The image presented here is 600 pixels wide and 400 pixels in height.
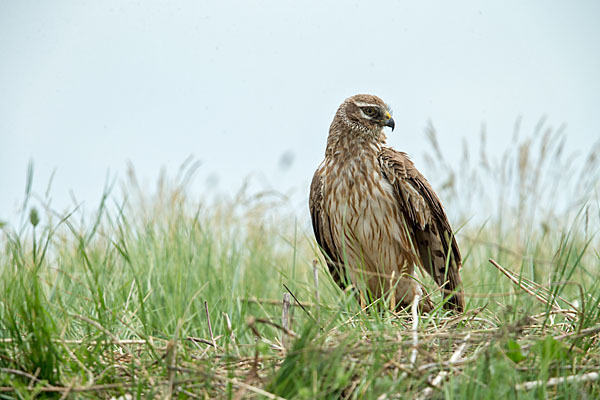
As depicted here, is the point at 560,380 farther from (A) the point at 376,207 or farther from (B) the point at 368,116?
(B) the point at 368,116

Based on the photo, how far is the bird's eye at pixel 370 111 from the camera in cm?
409

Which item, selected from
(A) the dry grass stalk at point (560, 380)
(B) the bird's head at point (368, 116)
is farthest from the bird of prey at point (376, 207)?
(A) the dry grass stalk at point (560, 380)

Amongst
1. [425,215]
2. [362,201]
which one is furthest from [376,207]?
[425,215]

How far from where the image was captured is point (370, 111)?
4.09m

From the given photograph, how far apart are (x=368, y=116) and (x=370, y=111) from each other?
0.13 ft

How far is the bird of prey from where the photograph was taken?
381 cm

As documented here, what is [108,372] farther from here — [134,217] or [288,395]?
[134,217]

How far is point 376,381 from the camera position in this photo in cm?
193

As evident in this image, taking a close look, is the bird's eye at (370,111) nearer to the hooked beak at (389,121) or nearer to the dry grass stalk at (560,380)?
the hooked beak at (389,121)

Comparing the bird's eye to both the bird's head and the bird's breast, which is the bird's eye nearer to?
the bird's head

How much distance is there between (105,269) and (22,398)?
5.37 feet

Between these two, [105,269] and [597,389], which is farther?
[105,269]

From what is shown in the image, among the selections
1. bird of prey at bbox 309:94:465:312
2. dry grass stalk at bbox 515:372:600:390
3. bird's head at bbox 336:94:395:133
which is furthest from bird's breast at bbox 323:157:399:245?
dry grass stalk at bbox 515:372:600:390

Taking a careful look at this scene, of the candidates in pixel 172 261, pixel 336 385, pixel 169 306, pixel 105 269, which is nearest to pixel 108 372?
pixel 336 385
